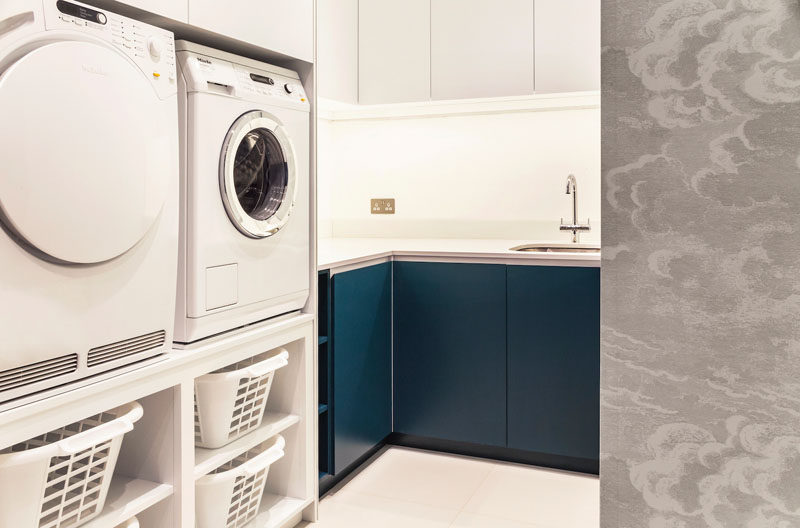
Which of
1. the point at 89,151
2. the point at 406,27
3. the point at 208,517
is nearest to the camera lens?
the point at 89,151

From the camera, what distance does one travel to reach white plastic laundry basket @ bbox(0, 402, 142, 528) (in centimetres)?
131

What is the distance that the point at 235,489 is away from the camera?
2139 millimetres

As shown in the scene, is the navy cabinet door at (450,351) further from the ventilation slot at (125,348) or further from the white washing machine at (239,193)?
the ventilation slot at (125,348)

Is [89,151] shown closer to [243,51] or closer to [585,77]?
[243,51]

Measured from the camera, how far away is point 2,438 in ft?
4.18

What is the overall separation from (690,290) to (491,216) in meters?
2.32

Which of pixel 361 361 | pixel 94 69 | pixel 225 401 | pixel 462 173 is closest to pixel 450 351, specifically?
pixel 361 361

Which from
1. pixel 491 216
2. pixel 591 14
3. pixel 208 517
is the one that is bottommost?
pixel 208 517

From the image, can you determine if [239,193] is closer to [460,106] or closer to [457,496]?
[457,496]

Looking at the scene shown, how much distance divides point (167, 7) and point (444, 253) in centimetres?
152

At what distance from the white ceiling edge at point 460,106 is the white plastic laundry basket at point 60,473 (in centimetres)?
197

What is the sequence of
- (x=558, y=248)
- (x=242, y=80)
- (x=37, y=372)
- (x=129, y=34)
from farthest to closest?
(x=558, y=248), (x=242, y=80), (x=129, y=34), (x=37, y=372)

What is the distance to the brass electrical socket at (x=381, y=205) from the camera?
366 cm

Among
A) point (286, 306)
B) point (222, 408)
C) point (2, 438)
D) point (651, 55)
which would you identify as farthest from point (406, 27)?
point (2, 438)
